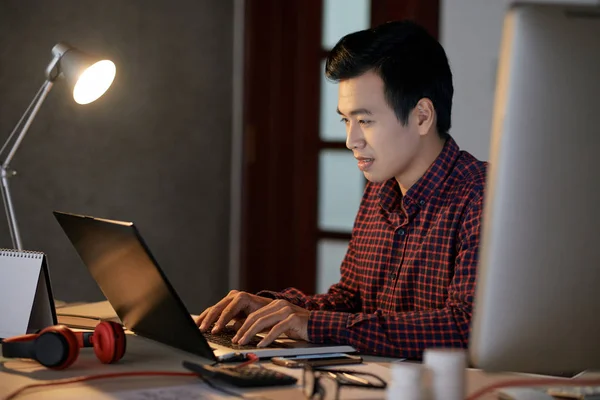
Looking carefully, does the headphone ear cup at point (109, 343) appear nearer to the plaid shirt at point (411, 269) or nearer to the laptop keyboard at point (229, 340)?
the laptop keyboard at point (229, 340)

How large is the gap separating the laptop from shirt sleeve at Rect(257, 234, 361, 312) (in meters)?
0.30

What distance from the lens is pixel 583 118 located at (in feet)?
3.06

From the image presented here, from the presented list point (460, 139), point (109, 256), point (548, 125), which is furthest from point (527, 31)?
point (460, 139)

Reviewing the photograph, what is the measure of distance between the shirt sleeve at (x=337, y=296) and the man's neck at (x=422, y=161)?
263 mm

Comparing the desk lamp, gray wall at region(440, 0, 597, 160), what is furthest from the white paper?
gray wall at region(440, 0, 597, 160)

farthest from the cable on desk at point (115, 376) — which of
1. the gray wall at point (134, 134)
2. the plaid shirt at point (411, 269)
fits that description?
the gray wall at point (134, 134)

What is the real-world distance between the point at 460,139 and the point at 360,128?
1.28 metres

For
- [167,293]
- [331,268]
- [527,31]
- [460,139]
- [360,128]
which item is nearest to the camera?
[527,31]

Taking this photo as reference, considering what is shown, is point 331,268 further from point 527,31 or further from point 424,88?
point 527,31

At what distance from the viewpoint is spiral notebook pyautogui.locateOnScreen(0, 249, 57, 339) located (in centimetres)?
159

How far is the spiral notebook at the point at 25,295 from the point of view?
5.21 ft

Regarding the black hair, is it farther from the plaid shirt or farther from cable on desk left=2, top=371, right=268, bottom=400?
cable on desk left=2, top=371, right=268, bottom=400

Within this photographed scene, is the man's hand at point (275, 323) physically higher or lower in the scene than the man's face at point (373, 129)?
lower

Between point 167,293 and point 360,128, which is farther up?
point 360,128
